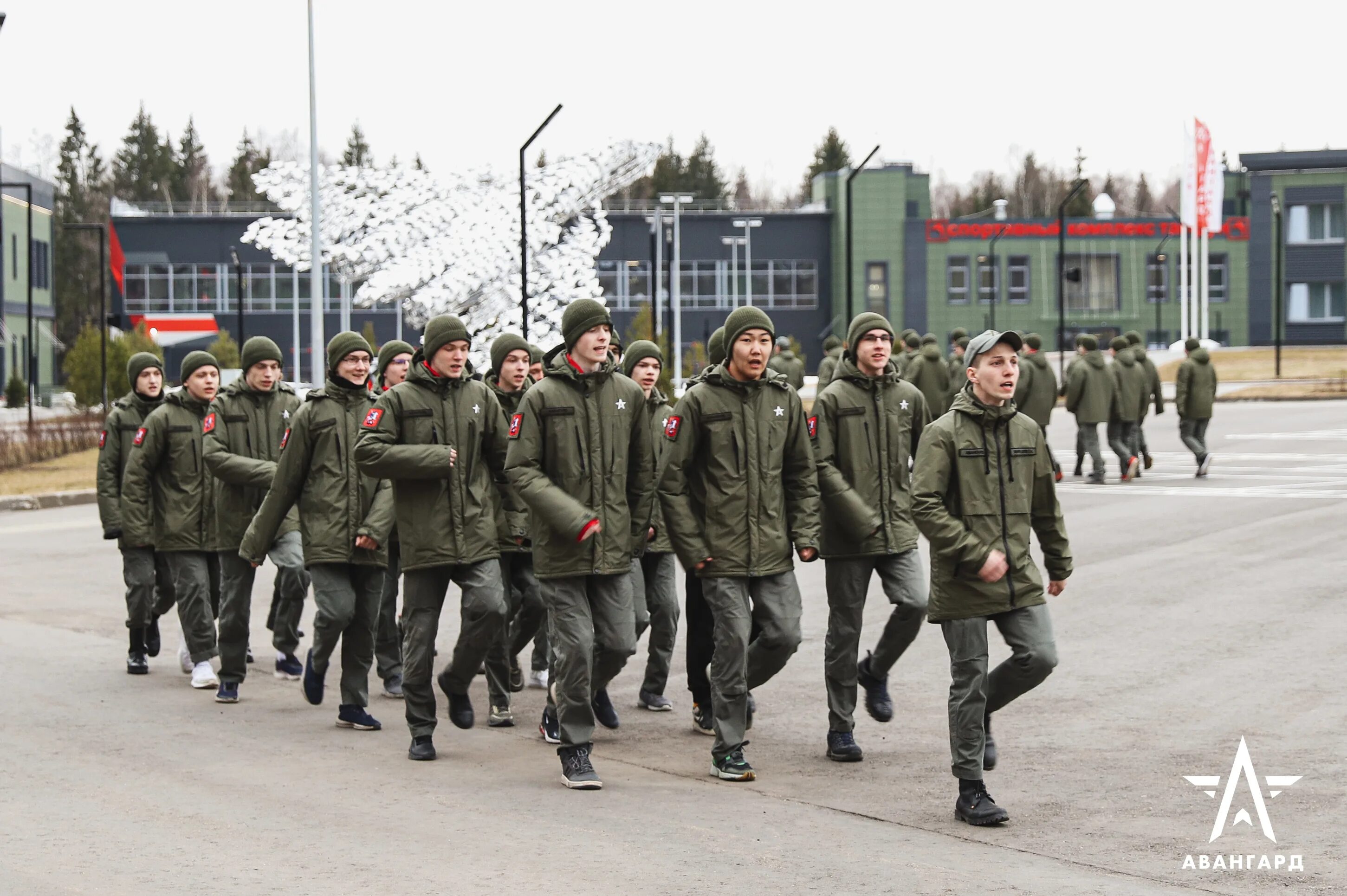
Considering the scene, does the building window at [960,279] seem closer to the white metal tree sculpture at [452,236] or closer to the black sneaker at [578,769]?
the white metal tree sculpture at [452,236]

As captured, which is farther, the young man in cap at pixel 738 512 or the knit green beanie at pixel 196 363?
the knit green beanie at pixel 196 363

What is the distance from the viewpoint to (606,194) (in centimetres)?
4684

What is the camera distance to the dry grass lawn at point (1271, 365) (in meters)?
55.7

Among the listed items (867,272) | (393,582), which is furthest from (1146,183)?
(393,582)

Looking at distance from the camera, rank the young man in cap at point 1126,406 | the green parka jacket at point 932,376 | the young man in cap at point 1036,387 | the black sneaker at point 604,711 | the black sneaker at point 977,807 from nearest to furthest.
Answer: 1. the black sneaker at point 977,807
2. the black sneaker at point 604,711
3. the young man in cap at point 1126,406
4. the green parka jacket at point 932,376
5. the young man in cap at point 1036,387

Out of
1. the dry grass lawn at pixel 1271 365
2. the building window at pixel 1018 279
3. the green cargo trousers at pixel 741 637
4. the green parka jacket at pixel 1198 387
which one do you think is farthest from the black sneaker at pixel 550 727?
the building window at pixel 1018 279

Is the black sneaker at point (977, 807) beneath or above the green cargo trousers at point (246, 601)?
beneath

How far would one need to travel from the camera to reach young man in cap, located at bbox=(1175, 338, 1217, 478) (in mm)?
22188

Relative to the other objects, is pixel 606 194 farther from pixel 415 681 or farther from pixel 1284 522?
pixel 415 681

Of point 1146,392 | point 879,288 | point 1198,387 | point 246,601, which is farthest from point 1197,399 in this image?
point 879,288

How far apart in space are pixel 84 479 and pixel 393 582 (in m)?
17.9

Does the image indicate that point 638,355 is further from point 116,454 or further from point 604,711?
point 116,454

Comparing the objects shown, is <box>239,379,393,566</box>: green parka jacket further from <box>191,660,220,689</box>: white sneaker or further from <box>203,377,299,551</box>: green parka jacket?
<box>191,660,220,689</box>: white sneaker

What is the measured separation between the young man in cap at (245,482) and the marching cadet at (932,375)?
14.0 meters
